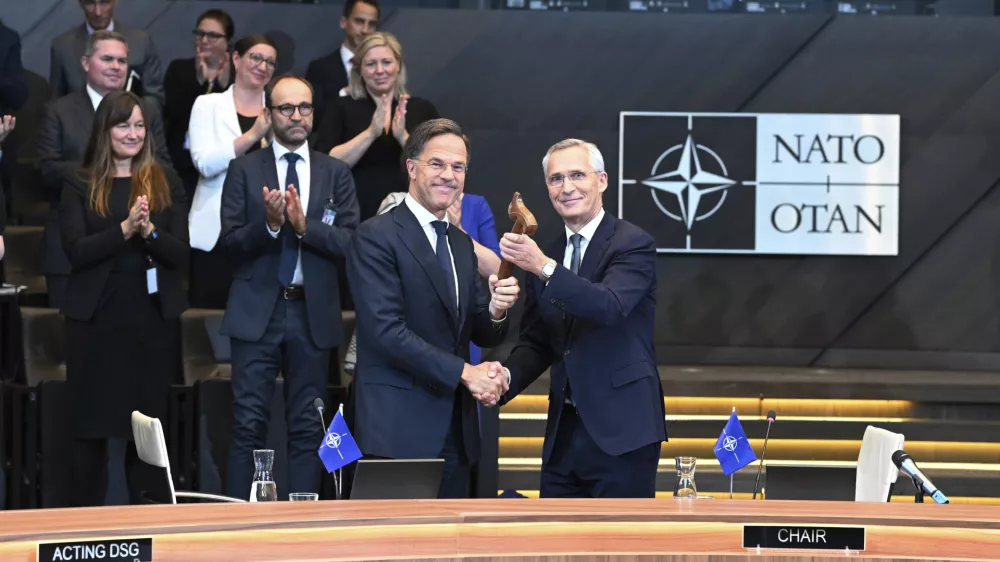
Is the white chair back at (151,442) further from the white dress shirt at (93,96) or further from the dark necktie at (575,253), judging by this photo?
the white dress shirt at (93,96)

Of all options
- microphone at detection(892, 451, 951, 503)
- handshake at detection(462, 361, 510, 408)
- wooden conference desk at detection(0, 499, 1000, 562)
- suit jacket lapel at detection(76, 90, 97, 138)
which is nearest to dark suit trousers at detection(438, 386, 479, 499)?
handshake at detection(462, 361, 510, 408)

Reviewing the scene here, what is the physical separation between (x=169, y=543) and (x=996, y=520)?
61.3 inches

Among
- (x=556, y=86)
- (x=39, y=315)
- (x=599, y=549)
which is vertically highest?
(x=556, y=86)

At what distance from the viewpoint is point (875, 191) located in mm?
7582

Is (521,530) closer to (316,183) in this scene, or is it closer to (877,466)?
(877,466)

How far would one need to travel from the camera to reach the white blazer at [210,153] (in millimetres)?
5664

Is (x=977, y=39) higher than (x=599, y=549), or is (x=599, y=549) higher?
(x=977, y=39)

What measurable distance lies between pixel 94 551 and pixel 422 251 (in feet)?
5.08

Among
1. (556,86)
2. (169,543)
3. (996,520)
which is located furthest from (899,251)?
(169,543)

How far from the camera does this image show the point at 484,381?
3.68 m

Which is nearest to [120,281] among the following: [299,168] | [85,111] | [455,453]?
[299,168]

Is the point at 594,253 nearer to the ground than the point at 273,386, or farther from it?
farther from it

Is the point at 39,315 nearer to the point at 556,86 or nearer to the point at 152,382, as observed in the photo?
the point at 152,382

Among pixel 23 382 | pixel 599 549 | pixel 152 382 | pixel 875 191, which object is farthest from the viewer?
pixel 875 191
